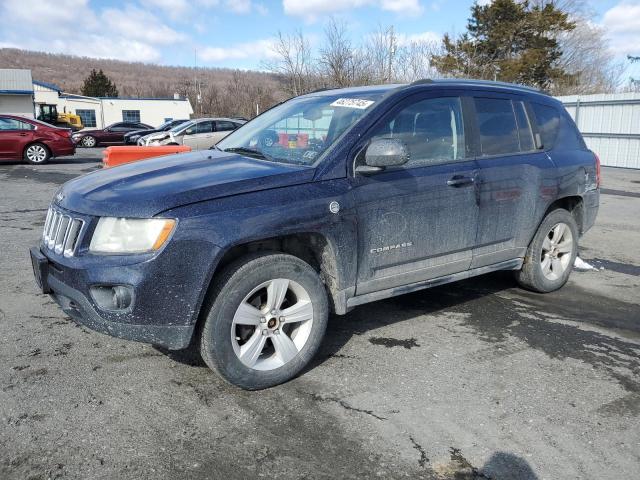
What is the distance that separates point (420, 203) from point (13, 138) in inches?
663

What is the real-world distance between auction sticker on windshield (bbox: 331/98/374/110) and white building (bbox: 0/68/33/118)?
4554cm

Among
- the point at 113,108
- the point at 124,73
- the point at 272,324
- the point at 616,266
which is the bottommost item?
the point at 616,266

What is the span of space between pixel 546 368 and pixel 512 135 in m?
1.98

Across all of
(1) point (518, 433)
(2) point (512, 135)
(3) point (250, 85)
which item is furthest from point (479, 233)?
(3) point (250, 85)

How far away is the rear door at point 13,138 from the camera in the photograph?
1695cm

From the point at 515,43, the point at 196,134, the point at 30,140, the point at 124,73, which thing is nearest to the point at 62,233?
the point at 30,140

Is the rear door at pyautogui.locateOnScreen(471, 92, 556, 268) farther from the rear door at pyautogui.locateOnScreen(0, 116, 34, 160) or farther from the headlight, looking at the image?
the rear door at pyautogui.locateOnScreen(0, 116, 34, 160)

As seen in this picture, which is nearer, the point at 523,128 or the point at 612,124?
the point at 523,128

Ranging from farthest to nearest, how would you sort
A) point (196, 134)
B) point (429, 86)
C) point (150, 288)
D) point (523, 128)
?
point (196, 134)
point (523, 128)
point (429, 86)
point (150, 288)

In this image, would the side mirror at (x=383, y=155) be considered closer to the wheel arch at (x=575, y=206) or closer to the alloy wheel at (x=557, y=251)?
the alloy wheel at (x=557, y=251)

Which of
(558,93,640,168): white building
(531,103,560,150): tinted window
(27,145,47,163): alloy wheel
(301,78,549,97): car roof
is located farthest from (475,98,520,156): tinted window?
(558,93,640,168): white building

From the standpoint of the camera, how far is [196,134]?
21844 millimetres

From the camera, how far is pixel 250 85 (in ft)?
251

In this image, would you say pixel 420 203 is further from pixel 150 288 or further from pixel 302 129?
pixel 150 288
